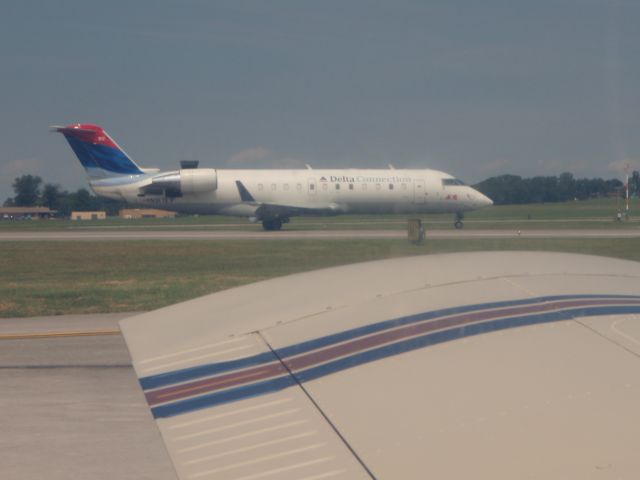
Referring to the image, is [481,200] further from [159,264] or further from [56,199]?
[56,199]

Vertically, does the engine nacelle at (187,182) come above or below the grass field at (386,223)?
above

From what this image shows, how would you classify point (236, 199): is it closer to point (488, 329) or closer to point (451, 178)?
point (451, 178)

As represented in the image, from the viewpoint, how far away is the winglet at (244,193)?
43375 mm

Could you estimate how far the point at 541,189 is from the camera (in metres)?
74.8

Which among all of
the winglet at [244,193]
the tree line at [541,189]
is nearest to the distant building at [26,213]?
the tree line at [541,189]

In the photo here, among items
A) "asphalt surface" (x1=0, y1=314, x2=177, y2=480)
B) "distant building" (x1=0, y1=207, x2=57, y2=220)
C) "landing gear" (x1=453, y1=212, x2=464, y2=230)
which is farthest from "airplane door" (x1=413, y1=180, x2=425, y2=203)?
"distant building" (x1=0, y1=207, x2=57, y2=220)

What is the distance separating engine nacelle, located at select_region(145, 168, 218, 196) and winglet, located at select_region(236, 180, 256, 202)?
1.22 meters

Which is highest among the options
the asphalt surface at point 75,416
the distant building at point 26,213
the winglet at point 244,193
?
the winglet at point 244,193

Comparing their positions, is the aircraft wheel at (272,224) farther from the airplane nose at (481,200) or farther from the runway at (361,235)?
the airplane nose at (481,200)

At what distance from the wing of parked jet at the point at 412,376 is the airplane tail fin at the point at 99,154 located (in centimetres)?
4187

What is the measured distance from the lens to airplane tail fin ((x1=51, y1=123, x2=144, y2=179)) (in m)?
44.0

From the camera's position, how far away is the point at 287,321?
329 centimetres

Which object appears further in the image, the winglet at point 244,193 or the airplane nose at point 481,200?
the airplane nose at point 481,200

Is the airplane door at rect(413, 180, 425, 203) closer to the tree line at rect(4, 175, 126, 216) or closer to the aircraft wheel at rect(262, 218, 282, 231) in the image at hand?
the aircraft wheel at rect(262, 218, 282, 231)
